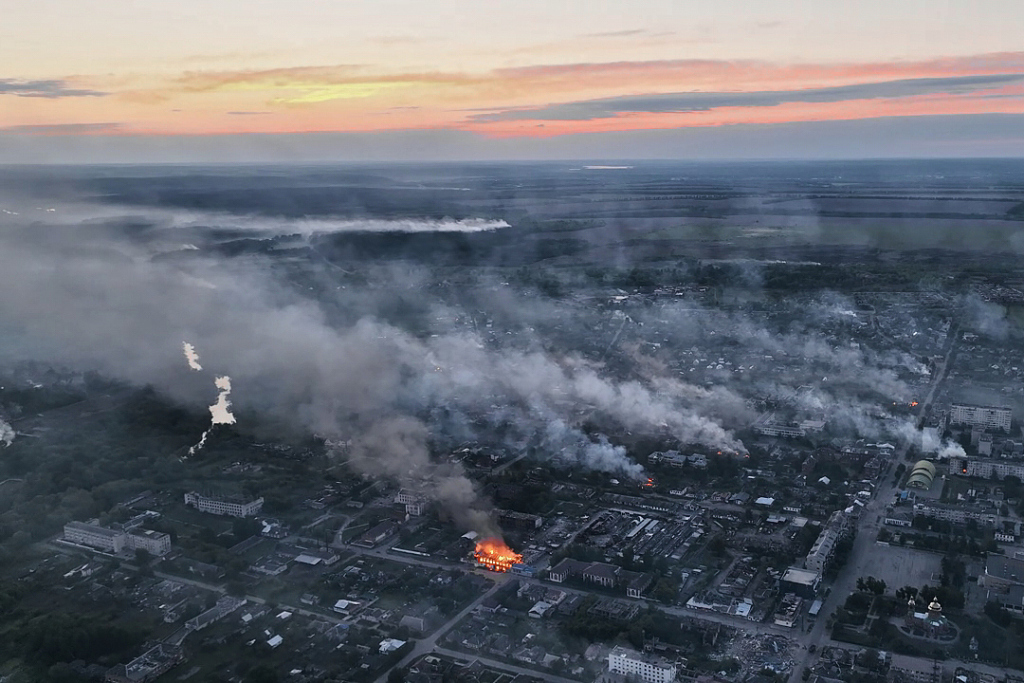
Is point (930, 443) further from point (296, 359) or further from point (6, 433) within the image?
point (6, 433)

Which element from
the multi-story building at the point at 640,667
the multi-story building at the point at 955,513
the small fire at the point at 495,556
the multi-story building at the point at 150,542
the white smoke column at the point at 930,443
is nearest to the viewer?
the multi-story building at the point at 640,667

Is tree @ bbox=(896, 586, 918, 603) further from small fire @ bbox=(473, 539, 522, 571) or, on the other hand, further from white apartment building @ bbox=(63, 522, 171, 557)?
white apartment building @ bbox=(63, 522, 171, 557)

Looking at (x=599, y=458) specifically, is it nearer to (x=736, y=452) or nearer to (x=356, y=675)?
(x=736, y=452)

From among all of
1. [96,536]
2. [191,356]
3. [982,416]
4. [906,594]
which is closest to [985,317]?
[982,416]

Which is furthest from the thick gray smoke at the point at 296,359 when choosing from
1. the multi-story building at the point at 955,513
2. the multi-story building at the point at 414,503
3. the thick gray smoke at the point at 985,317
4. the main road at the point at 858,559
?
the thick gray smoke at the point at 985,317

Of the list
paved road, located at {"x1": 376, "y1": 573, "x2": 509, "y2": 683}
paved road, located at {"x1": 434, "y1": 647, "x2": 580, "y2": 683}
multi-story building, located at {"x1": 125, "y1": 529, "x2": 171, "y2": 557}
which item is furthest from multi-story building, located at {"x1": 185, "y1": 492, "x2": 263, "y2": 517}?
paved road, located at {"x1": 434, "y1": 647, "x2": 580, "y2": 683}

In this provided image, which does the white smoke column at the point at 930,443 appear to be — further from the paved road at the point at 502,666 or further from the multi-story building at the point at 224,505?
the multi-story building at the point at 224,505

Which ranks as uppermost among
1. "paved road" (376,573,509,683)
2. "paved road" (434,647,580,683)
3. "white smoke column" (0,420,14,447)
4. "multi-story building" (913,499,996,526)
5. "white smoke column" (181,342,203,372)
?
"white smoke column" (181,342,203,372)

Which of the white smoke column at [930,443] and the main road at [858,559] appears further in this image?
the white smoke column at [930,443]
